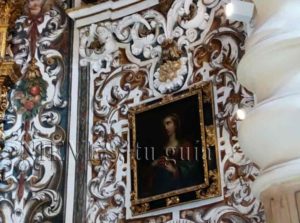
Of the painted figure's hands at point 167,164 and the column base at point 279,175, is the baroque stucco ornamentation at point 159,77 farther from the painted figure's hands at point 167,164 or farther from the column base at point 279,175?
the column base at point 279,175

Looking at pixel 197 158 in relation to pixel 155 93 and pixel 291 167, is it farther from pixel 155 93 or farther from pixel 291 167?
pixel 291 167

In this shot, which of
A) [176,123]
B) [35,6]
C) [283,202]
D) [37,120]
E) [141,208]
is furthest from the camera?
[35,6]

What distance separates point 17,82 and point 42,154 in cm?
66

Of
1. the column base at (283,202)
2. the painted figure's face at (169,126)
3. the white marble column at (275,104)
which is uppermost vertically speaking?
the painted figure's face at (169,126)

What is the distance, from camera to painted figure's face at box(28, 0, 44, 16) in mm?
4957

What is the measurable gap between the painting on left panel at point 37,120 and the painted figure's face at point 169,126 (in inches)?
31.6

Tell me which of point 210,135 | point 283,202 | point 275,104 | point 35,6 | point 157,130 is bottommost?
point 283,202

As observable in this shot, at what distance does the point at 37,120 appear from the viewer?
4508 mm

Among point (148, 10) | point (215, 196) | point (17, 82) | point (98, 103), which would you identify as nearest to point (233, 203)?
point (215, 196)

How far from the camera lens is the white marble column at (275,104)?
1.97 metres

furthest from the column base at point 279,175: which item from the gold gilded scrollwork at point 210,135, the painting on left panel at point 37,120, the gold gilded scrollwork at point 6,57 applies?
the gold gilded scrollwork at point 6,57

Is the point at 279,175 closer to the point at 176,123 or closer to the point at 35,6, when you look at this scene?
the point at 176,123

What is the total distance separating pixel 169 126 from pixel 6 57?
151cm

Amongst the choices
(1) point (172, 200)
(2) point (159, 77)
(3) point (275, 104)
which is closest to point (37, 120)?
(2) point (159, 77)
